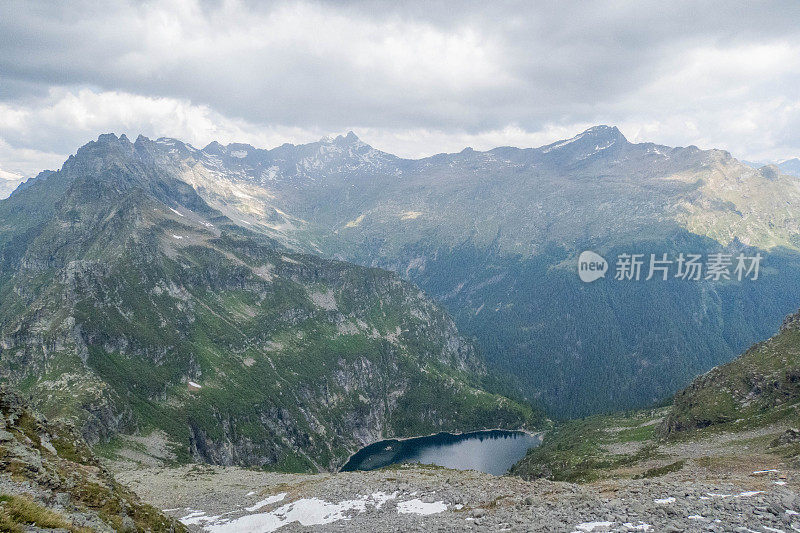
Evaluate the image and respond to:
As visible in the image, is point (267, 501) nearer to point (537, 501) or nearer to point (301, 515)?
point (301, 515)

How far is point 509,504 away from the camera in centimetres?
4275

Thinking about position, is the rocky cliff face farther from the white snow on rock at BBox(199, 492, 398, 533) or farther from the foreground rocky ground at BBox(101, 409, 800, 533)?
the foreground rocky ground at BBox(101, 409, 800, 533)

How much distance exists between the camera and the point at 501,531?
35281 mm

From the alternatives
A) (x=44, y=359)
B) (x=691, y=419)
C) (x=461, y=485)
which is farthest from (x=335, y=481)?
(x=44, y=359)

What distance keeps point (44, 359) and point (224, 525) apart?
641 ft

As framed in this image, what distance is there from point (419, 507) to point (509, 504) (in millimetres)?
10958

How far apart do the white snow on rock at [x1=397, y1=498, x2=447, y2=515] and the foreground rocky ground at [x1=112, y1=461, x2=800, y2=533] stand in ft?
0.39

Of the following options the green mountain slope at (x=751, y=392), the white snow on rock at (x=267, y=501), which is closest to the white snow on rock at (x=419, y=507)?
the white snow on rock at (x=267, y=501)

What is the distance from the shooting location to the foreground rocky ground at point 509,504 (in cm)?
3272

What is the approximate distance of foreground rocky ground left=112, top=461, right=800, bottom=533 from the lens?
32.7 m

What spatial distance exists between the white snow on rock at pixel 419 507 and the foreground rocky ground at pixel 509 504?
0.39ft

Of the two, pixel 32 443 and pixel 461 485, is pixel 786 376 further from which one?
pixel 32 443

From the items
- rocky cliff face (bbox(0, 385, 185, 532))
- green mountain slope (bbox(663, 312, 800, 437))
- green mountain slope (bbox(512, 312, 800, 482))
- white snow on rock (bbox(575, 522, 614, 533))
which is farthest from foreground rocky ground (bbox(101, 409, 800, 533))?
rocky cliff face (bbox(0, 385, 185, 532))

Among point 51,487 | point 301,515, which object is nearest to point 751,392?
point 301,515
